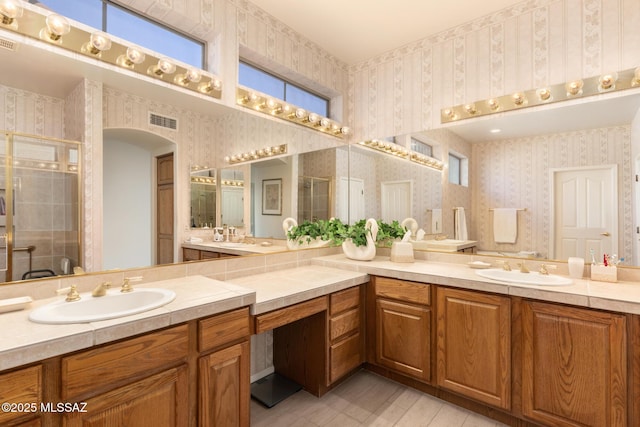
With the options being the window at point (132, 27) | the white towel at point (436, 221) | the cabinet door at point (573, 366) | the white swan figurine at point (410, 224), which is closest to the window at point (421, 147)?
the white towel at point (436, 221)

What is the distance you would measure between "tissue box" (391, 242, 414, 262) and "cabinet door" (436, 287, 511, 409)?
0.55m

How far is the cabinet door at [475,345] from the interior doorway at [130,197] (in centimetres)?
187

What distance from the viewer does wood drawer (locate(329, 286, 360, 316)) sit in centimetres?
216

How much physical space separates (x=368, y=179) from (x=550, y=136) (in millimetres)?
1476

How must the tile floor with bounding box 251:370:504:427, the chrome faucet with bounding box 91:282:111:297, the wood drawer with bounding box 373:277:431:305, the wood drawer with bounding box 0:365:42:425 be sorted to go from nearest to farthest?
the wood drawer with bounding box 0:365:42:425
the chrome faucet with bounding box 91:282:111:297
the tile floor with bounding box 251:370:504:427
the wood drawer with bounding box 373:277:431:305

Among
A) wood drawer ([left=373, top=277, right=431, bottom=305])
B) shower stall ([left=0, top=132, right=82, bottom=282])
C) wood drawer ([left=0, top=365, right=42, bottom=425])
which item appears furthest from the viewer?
wood drawer ([left=373, top=277, right=431, bottom=305])

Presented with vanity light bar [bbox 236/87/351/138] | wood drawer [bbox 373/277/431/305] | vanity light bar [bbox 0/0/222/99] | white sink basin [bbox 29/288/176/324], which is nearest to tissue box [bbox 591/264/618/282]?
wood drawer [bbox 373/277/431/305]

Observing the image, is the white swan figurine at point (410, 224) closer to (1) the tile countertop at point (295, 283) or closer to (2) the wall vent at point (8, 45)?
(1) the tile countertop at point (295, 283)

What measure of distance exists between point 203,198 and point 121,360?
1.12 meters

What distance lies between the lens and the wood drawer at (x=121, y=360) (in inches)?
42.1

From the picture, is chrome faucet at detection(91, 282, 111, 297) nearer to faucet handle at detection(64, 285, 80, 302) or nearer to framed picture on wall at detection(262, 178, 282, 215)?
faucet handle at detection(64, 285, 80, 302)

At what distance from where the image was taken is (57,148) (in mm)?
1479

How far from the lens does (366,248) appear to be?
2711 mm

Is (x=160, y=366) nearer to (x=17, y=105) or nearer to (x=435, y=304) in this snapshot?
(x=17, y=105)
